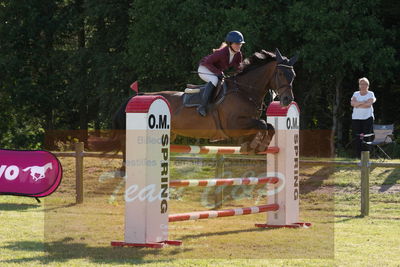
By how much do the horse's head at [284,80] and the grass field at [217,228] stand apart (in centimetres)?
165

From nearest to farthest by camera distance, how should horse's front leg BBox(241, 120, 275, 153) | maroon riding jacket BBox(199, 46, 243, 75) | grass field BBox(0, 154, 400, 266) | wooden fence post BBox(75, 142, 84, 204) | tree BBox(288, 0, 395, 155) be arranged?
1. grass field BBox(0, 154, 400, 266)
2. horse's front leg BBox(241, 120, 275, 153)
3. maroon riding jacket BBox(199, 46, 243, 75)
4. wooden fence post BBox(75, 142, 84, 204)
5. tree BBox(288, 0, 395, 155)

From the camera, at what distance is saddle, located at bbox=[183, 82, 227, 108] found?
9.17m

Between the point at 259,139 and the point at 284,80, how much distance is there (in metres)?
0.78

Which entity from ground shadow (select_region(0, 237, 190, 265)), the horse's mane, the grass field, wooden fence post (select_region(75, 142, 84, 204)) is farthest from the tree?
ground shadow (select_region(0, 237, 190, 265))

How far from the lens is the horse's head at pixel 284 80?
867 centimetres

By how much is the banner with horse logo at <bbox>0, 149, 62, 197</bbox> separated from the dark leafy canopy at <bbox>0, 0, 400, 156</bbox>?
10.1 m

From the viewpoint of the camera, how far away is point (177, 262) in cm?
654

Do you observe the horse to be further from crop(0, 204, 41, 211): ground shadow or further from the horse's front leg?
crop(0, 204, 41, 211): ground shadow

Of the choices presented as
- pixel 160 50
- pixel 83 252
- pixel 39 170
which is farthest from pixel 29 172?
pixel 160 50

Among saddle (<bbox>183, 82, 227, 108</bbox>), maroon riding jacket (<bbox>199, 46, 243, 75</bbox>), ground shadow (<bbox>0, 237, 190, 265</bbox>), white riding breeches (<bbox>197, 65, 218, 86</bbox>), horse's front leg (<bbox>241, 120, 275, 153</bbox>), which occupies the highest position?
maroon riding jacket (<bbox>199, 46, 243, 75</bbox>)

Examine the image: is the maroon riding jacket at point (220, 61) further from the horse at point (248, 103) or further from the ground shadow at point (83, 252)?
the ground shadow at point (83, 252)

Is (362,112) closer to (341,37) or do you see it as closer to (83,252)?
(341,37)

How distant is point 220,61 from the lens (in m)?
9.13

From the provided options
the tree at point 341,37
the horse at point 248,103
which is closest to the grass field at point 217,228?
the horse at point 248,103
